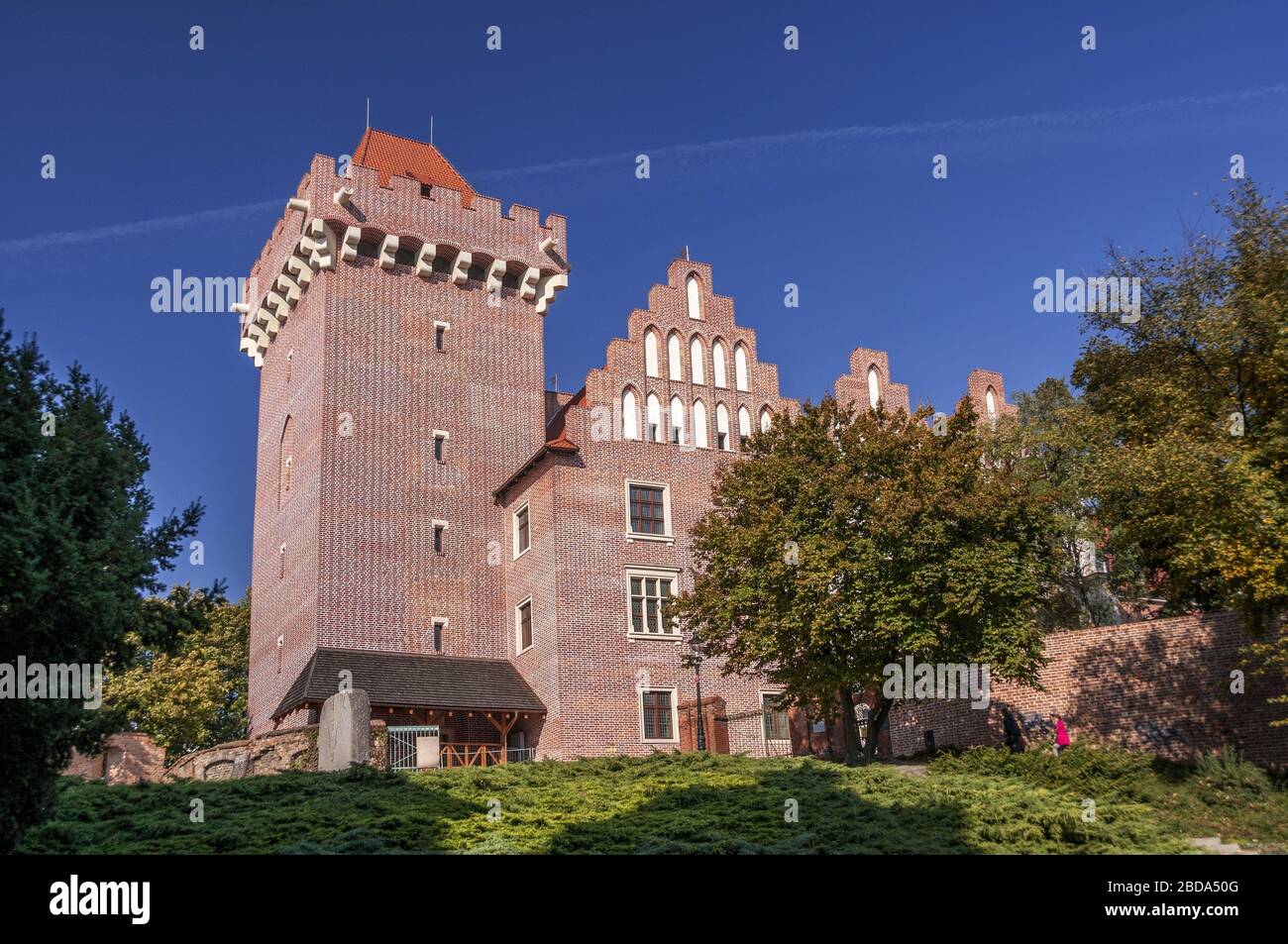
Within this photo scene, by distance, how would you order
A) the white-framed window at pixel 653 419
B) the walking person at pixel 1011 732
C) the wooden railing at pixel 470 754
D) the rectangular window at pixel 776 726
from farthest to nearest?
the white-framed window at pixel 653 419 → the rectangular window at pixel 776 726 → the wooden railing at pixel 470 754 → the walking person at pixel 1011 732

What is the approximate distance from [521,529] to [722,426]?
7.50 m

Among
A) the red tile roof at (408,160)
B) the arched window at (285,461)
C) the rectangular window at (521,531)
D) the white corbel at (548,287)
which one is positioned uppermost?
the red tile roof at (408,160)

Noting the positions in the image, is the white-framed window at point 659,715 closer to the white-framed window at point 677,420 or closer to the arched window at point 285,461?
the white-framed window at point 677,420

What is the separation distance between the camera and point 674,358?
130ft

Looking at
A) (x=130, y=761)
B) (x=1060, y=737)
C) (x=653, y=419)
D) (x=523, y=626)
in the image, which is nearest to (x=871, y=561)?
(x=1060, y=737)

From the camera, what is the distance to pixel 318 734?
29891 millimetres

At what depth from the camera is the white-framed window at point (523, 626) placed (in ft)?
121

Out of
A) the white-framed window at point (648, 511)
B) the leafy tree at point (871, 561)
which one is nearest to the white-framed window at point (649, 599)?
the white-framed window at point (648, 511)

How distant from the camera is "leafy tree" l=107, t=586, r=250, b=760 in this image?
4725 cm

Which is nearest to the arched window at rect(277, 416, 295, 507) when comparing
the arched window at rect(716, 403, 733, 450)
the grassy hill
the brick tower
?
the brick tower

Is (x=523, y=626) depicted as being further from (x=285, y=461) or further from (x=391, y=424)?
(x=285, y=461)

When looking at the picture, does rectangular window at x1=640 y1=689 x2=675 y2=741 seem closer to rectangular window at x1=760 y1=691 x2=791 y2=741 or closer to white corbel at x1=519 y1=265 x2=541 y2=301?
rectangular window at x1=760 y1=691 x2=791 y2=741

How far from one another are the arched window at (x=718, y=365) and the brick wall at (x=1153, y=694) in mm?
13790
